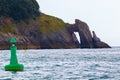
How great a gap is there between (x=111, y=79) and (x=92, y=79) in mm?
1834

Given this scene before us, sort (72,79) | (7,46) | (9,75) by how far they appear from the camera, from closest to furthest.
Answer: (72,79)
(9,75)
(7,46)

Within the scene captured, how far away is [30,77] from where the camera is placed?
1981 inches

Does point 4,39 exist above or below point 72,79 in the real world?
above

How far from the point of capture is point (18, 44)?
196 metres

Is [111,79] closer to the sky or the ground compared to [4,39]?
closer to the ground

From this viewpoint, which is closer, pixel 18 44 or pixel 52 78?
pixel 52 78

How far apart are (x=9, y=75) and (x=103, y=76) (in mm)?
9507

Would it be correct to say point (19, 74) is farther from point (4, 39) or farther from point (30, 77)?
point (4, 39)

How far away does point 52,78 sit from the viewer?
49.5m

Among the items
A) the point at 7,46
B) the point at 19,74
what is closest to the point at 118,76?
the point at 19,74

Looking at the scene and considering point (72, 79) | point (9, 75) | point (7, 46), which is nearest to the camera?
point (72, 79)

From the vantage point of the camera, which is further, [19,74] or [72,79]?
[19,74]

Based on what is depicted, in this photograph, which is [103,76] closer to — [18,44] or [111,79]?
[111,79]

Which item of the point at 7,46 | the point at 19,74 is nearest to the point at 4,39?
the point at 7,46
